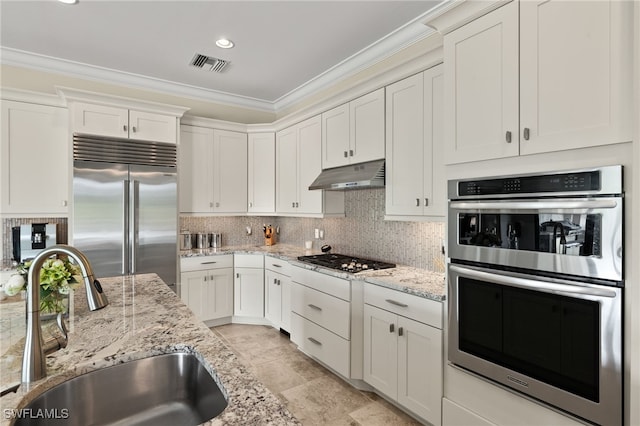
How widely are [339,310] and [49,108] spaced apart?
140 inches

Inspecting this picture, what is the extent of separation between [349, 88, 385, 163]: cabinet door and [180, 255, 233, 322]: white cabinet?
2158 millimetres

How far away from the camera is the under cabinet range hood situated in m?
2.87

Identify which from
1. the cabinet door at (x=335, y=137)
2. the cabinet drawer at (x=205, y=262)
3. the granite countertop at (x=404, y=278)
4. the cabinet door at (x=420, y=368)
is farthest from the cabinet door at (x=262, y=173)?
the cabinet door at (x=420, y=368)

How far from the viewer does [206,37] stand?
3092 mm

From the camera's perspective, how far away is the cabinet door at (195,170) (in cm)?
419

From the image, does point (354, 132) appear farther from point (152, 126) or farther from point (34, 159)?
point (34, 159)

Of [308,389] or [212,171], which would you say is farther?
[212,171]

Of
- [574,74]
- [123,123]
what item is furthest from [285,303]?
[574,74]

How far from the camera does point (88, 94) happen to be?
3.43 meters

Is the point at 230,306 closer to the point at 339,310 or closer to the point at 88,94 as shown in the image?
the point at 339,310

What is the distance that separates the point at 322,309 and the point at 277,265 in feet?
3.57

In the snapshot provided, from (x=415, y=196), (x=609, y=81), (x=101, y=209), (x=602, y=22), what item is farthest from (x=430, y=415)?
(x=101, y=209)

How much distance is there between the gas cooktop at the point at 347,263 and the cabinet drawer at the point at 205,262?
1.24m

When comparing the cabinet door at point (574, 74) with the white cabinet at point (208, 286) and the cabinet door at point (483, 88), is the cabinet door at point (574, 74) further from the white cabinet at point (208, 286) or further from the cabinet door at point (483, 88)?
the white cabinet at point (208, 286)
